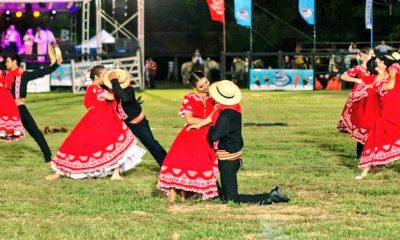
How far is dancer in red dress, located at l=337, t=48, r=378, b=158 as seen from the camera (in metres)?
13.4

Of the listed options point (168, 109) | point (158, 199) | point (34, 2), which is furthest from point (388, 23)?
point (158, 199)

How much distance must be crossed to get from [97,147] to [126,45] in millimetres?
24191

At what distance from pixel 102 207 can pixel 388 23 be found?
1577 inches

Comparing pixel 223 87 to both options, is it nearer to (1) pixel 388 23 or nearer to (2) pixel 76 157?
(2) pixel 76 157

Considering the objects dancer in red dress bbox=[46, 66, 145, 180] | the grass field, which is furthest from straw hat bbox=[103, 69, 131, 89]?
the grass field

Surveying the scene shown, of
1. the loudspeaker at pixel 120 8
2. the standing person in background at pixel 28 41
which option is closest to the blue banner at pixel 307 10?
the loudspeaker at pixel 120 8

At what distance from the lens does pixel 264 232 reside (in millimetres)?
8367

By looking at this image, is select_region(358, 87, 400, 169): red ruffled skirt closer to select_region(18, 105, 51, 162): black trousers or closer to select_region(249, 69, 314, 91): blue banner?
select_region(18, 105, 51, 162): black trousers

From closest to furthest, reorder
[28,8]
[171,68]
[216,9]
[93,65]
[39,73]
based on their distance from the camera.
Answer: [39,73] < [93,65] < [28,8] < [216,9] < [171,68]

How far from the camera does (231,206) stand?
9852 mm

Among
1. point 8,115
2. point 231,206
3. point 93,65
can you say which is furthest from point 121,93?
point 93,65

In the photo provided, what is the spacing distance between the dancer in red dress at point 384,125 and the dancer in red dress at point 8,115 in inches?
211

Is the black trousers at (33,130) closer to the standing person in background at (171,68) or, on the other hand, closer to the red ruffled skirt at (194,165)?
the red ruffled skirt at (194,165)

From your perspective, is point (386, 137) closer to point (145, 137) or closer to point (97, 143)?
point (145, 137)
